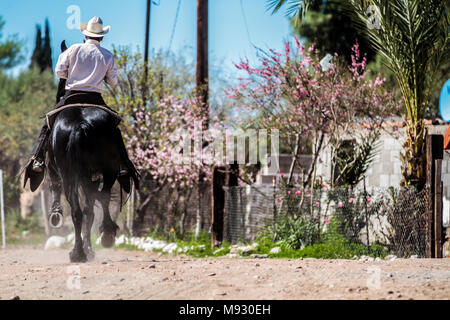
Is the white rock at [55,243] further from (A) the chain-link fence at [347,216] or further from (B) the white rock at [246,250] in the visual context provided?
(B) the white rock at [246,250]

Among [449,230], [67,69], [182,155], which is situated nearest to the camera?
[67,69]

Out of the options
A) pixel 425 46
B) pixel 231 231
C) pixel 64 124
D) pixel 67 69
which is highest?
pixel 425 46

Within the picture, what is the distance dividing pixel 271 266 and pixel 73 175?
2.69 meters

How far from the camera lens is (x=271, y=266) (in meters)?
7.45

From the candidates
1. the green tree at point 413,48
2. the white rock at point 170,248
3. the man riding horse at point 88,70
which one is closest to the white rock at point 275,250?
the green tree at point 413,48

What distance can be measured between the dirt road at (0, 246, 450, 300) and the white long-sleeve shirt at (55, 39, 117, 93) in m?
2.41

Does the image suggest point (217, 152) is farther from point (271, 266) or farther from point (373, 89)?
point (271, 266)

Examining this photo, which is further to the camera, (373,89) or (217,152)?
(217,152)

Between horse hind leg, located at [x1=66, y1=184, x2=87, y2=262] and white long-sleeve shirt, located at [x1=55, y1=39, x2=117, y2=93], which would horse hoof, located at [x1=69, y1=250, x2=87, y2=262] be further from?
white long-sleeve shirt, located at [x1=55, y1=39, x2=117, y2=93]

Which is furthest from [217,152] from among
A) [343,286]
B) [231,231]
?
[343,286]

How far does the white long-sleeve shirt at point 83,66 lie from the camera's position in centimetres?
848

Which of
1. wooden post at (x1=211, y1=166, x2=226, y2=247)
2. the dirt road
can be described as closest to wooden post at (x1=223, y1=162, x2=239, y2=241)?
wooden post at (x1=211, y1=166, x2=226, y2=247)

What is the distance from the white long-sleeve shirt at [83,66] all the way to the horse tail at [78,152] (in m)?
0.73

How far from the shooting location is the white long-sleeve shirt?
8.48m
